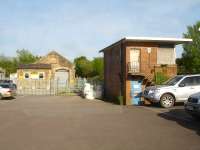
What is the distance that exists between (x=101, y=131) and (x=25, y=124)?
3.34 meters

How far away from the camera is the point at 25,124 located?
13172 mm

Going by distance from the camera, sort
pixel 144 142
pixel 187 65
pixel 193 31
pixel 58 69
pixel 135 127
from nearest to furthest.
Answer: pixel 144 142 < pixel 135 127 < pixel 58 69 < pixel 187 65 < pixel 193 31

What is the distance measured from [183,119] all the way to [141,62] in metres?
9.69

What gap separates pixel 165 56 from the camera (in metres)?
24.2

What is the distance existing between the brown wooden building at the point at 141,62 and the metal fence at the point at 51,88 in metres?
12.3

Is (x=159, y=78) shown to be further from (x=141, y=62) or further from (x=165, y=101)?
(x=165, y=101)

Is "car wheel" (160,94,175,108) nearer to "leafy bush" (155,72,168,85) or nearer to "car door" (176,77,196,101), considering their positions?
"car door" (176,77,196,101)

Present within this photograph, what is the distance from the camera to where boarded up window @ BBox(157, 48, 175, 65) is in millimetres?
24219

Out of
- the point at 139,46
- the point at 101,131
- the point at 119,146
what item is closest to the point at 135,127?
the point at 101,131

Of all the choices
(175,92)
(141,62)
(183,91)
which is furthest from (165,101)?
(141,62)

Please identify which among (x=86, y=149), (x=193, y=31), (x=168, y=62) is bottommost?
(x=86, y=149)

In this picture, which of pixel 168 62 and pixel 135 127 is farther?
pixel 168 62

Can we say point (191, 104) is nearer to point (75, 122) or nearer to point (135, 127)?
point (135, 127)

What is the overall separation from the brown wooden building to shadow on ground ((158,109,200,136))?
6.09 meters
